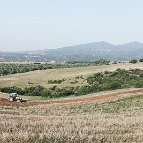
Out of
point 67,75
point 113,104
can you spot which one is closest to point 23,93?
point 67,75

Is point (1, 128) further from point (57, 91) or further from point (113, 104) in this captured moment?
point (57, 91)

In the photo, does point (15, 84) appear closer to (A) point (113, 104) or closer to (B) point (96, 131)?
(A) point (113, 104)

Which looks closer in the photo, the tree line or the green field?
the tree line

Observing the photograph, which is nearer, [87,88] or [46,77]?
[87,88]

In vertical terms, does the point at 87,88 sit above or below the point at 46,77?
above

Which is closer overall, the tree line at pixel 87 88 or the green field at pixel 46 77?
the tree line at pixel 87 88

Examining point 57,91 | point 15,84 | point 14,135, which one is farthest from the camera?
point 15,84

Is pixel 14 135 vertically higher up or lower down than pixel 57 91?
higher up

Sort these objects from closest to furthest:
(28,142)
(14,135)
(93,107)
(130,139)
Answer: (28,142)
(14,135)
(130,139)
(93,107)

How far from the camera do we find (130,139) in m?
15.9

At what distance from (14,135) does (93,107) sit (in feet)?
88.8

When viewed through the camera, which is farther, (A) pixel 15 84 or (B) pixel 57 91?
(A) pixel 15 84

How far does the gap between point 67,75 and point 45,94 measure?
33.4 m

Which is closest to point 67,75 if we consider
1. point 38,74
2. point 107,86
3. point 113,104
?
point 38,74
